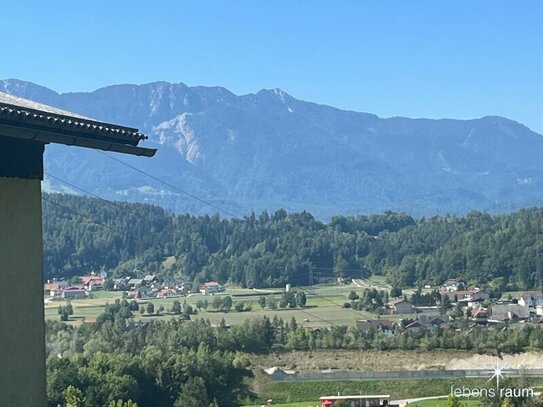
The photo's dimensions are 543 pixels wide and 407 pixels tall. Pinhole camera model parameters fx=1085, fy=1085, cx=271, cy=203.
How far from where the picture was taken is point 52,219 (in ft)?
360

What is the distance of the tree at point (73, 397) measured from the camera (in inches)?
1178

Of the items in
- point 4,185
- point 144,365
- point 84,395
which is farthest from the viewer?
point 144,365

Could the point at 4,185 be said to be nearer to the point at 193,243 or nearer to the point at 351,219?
the point at 193,243

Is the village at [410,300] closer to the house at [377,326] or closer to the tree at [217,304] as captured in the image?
the house at [377,326]

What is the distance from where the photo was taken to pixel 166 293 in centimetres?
9044

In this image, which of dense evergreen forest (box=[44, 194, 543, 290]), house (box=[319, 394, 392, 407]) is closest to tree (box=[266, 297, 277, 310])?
dense evergreen forest (box=[44, 194, 543, 290])

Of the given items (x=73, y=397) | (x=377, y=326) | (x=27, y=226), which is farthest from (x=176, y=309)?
(x=27, y=226)

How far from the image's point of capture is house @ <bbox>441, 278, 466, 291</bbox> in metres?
85.8

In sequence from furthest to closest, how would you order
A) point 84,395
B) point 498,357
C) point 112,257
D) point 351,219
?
point 351,219 < point 112,257 < point 498,357 < point 84,395

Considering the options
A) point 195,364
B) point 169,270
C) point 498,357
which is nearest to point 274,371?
point 195,364

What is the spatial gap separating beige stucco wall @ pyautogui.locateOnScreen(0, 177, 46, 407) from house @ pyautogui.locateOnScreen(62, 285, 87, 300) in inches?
3190

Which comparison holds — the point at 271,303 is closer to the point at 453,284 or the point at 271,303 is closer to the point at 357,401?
the point at 453,284

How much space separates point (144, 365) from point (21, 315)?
3557 cm

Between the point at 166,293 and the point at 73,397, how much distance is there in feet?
198
